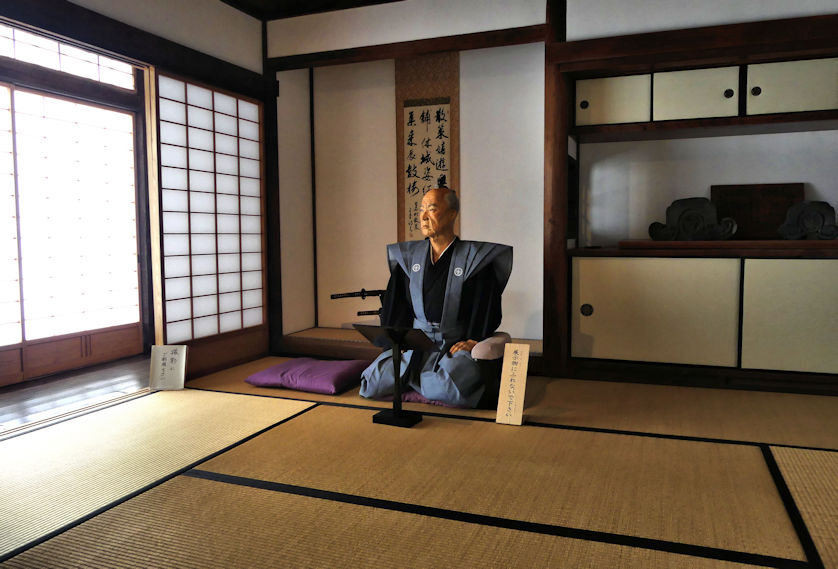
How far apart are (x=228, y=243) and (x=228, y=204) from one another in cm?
29

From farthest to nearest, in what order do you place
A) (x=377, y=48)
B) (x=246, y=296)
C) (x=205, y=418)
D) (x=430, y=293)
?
(x=246, y=296)
(x=377, y=48)
(x=430, y=293)
(x=205, y=418)

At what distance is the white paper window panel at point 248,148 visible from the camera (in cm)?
476

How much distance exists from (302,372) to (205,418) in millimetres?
793

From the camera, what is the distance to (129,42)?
143 inches

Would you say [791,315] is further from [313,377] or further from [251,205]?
[251,205]

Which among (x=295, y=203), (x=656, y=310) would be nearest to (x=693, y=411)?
(x=656, y=310)

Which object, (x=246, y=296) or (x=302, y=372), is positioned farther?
(x=246, y=296)

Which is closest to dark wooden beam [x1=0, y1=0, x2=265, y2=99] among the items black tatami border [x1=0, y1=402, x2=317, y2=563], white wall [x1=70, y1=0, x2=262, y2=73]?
white wall [x1=70, y1=0, x2=262, y2=73]

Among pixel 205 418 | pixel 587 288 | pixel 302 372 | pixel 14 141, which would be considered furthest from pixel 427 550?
pixel 14 141

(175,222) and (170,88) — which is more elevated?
(170,88)

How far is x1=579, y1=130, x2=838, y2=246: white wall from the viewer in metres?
4.24

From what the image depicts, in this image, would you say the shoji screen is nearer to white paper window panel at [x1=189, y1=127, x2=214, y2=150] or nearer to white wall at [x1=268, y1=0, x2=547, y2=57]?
white paper window panel at [x1=189, y1=127, x2=214, y2=150]

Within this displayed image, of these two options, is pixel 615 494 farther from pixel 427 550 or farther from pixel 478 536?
pixel 427 550

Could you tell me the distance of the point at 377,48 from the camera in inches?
177
